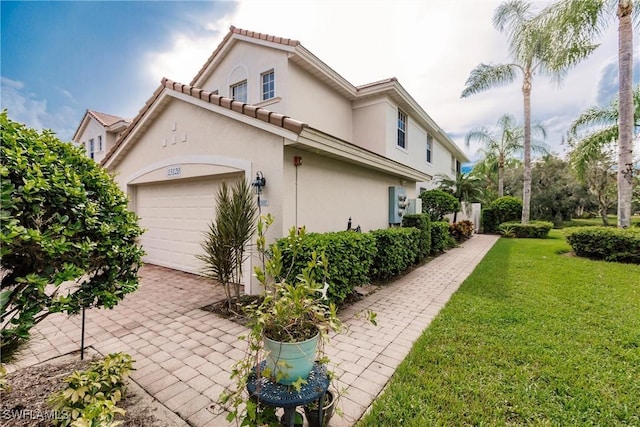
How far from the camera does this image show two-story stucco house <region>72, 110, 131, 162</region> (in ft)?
60.2

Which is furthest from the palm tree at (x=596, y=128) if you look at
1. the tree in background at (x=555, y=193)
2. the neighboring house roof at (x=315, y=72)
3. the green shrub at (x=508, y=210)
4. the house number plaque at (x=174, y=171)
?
the house number plaque at (x=174, y=171)

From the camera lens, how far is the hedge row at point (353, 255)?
4676 mm

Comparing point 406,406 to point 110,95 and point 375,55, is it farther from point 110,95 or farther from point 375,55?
point 375,55

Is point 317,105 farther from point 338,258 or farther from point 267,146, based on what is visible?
point 338,258

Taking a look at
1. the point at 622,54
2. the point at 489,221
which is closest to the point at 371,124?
the point at 622,54

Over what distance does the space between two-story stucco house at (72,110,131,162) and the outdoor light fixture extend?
54.3 ft

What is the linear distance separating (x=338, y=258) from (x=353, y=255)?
428 millimetres

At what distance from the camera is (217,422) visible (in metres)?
2.45

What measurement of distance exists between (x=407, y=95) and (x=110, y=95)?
10.1m

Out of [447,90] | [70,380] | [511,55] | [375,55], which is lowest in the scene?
[70,380]

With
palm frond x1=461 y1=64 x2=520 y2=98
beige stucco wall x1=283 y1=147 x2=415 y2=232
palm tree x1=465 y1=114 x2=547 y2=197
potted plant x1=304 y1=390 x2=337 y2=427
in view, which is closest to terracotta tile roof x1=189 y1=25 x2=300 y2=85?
beige stucco wall x1=283 y1=147 x2=415 y2=232

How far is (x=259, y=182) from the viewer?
5.62m

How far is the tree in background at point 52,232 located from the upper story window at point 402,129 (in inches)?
462

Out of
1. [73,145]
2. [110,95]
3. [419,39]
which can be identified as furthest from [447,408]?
[419,39]
